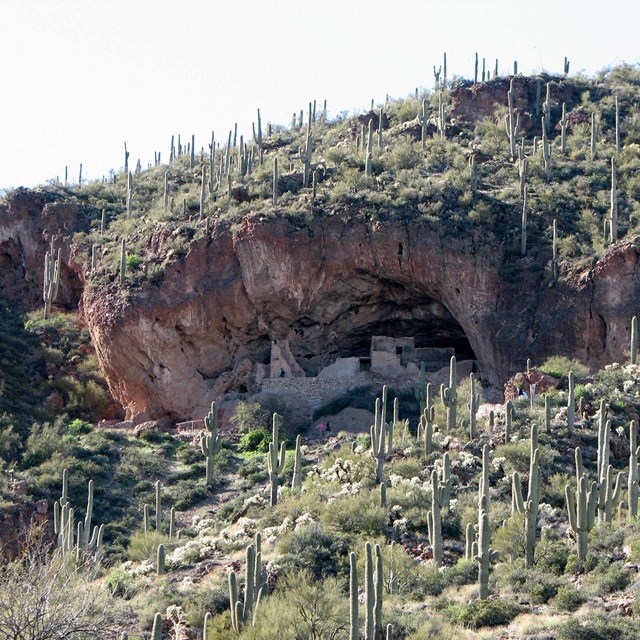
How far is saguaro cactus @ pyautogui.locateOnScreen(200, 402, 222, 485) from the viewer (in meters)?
50.9

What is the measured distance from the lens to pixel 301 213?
60.2 meters

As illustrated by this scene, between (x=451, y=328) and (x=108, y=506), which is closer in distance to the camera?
(x=108, y=506)

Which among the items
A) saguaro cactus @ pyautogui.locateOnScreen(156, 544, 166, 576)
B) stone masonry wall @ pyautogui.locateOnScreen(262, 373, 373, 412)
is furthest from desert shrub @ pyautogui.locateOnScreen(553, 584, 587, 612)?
stone masonry wall @ pyautogui.locateOnScreen(262, 373, 373, 412)

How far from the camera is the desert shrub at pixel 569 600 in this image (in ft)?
118

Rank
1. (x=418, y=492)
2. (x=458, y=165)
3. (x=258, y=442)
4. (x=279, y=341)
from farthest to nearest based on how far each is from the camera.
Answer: (x=458, y=165)
(x=279, y=341)
(x=258, y=442)
(x=418, y=492)

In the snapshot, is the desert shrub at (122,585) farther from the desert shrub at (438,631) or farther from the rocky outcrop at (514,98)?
the rocky outcrop at (514,98)

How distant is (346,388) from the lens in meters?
57.5

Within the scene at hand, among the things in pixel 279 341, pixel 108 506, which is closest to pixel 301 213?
pixel 279 341

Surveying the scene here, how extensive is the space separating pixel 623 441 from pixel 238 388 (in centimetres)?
1699

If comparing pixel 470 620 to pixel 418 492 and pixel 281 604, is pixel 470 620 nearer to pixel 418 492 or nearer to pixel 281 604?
pixel 281 604

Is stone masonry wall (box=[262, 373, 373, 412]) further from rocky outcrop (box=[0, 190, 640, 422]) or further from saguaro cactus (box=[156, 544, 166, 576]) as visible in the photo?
saguaro cactus (box=[156, 544, 166, 576])

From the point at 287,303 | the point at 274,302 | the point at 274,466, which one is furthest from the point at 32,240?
the point at 274,466

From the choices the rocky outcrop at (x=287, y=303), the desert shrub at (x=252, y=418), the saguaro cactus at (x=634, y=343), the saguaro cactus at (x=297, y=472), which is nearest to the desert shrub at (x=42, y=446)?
the rocky outcrop at (x=287, y=303)

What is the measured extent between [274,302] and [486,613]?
83.4ft
